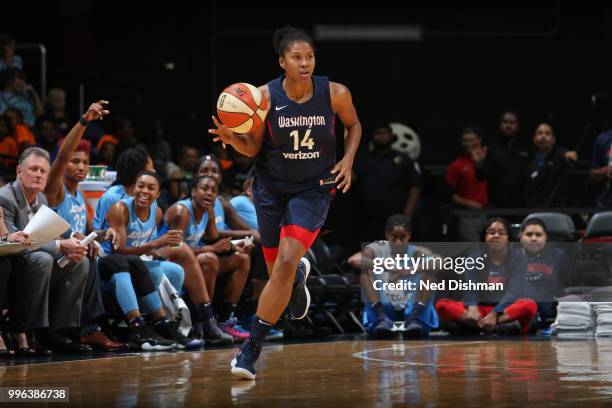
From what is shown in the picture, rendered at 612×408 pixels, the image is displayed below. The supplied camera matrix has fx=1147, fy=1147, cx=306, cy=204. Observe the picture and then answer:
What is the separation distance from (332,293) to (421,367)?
353cm

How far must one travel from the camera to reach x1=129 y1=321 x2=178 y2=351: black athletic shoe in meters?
8.62

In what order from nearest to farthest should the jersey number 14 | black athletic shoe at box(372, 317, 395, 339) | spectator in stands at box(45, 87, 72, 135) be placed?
1. the jersey number 14
2. black athletic shoe at box(372, 317, 395, 339)
3. spectator in stands at box(45, 87, 72, 135)

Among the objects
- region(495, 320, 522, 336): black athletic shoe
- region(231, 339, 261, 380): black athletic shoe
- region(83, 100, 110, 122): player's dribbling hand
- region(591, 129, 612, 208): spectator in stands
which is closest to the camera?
region(231, 339, 261, 380): black athletic shoe

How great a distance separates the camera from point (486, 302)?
10711 mm

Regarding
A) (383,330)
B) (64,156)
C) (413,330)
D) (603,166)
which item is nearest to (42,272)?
(64,156)

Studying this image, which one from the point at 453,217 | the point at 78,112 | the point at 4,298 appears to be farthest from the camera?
the point at 78,112

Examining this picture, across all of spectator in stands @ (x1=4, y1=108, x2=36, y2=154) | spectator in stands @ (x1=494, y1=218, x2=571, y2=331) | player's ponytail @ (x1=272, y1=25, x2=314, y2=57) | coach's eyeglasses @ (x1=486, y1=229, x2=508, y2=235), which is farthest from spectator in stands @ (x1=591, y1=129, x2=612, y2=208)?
spectator in stands @ (x1=4, y1=108, x2=36, y2=154)

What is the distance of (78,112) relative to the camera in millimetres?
15133

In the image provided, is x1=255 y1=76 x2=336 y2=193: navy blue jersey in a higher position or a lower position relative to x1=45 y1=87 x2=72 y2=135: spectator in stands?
lower

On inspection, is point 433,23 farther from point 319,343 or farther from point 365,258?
point 319,343

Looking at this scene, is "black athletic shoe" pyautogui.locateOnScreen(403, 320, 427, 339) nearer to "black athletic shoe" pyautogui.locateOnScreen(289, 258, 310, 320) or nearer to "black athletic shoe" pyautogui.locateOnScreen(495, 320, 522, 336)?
"black athletic shoe" pyautogui.locateOnScreen(495, 320, 522, 336)

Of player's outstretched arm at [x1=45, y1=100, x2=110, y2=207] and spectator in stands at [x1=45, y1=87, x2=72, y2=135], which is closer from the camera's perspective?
player's outstretched arm at [x1=45, y1=100, x2=110, y2=207]

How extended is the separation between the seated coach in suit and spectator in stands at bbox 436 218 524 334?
3.65 meters

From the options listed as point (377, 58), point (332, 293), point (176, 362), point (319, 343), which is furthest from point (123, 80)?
point (176, 362)
